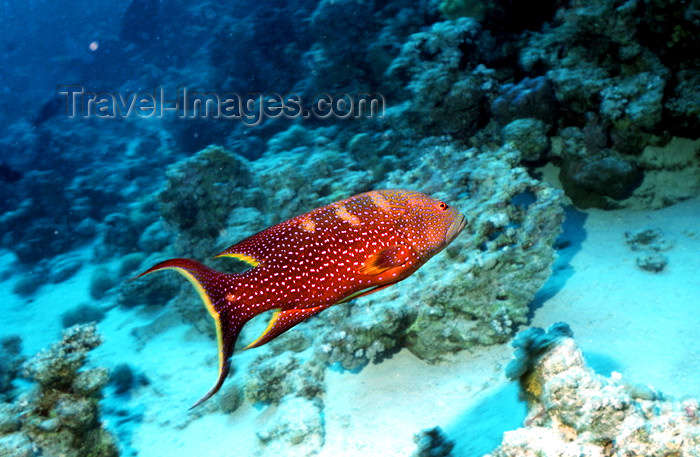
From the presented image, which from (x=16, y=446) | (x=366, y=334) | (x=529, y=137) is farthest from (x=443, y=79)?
(x=16, y=446)

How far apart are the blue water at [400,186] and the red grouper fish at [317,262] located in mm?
2274

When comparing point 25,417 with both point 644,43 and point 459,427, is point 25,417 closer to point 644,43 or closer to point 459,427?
point 459,427

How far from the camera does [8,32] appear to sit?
112 feet

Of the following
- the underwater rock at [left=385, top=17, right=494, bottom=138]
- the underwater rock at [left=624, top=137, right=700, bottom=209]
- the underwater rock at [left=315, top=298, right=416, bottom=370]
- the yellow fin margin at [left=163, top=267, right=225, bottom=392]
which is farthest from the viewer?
the underwater rock at [left=385, top=17, right=494, bottom=138]

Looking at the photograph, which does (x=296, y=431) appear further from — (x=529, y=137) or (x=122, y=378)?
(x=529, y=137)

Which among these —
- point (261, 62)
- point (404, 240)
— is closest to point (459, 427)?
point (404, 240)

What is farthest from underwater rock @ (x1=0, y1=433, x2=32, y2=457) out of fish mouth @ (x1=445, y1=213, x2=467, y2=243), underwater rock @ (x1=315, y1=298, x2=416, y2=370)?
fish mouth @ (x1=445, y1=213, x2=467, y2=243)

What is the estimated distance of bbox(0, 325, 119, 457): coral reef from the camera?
432 cm

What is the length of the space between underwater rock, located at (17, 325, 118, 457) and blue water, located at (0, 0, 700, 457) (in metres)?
0.08

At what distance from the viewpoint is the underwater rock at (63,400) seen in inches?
172

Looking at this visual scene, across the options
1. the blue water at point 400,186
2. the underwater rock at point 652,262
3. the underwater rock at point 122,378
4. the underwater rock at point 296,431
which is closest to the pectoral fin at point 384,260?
the blue water at point 400,186

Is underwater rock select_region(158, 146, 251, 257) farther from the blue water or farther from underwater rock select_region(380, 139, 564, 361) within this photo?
underwater rock select_region(380, 139, 564, 361)

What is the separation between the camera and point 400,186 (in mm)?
6668

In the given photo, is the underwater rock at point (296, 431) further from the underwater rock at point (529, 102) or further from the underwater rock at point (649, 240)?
the underwater rock at point (529, 102)
